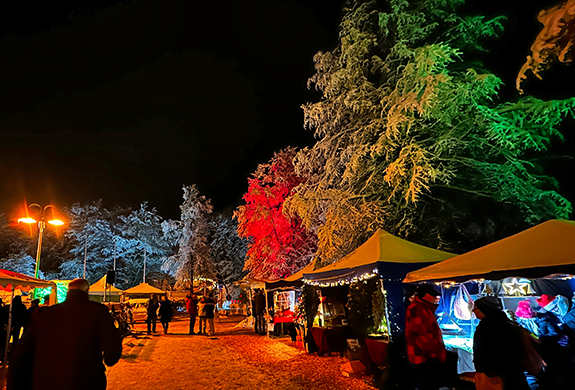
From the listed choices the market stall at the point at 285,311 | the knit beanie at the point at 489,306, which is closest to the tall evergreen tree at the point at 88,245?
the market stall at the point at 285,311

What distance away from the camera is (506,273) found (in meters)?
5.28

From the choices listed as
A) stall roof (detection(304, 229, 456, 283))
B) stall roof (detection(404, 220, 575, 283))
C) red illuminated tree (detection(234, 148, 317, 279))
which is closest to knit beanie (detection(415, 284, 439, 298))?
stall roof (detection(404, 220, 575, 283))

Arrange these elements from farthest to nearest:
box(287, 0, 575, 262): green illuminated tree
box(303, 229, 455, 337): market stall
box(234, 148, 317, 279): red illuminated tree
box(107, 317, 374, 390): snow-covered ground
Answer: box(234, 148, 317, 279): red illuminated tree
box(287, 0, 575, 262): green illuminated tree
box(303, 229, 455, 337): market stall
box(107, 317, 374, 390): snow-covered ground

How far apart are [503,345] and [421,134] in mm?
9270

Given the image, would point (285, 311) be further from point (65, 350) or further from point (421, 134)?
point (65, 350)

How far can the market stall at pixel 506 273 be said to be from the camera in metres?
4.93

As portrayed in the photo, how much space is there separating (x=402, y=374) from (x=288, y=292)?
11.5m

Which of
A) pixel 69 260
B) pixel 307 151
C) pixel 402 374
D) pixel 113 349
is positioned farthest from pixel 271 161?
pixel 69 260

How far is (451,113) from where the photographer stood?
36.4 ft

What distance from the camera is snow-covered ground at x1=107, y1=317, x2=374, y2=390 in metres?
7.77

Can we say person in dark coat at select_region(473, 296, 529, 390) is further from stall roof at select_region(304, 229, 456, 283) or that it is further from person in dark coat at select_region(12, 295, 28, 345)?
person in dark coat at select_region(12, 295, 28, 345)

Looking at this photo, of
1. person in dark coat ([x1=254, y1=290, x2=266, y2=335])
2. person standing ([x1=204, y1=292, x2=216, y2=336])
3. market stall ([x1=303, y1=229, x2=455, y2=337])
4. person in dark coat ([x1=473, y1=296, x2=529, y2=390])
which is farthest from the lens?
person in dark coat ([x1=254, y1=290, x2=266, y2=335])

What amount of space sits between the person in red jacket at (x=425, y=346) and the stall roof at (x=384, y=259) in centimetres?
289

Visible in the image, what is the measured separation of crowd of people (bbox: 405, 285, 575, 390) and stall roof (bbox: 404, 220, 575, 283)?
0.78 meters
